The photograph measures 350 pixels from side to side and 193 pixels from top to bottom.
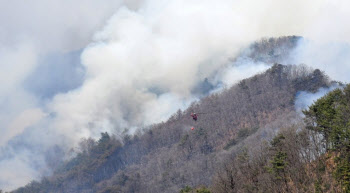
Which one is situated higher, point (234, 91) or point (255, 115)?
point (234, 91)

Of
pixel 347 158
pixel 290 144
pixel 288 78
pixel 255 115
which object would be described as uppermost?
pixel 288 78

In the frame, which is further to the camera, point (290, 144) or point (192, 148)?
point (192, 148)

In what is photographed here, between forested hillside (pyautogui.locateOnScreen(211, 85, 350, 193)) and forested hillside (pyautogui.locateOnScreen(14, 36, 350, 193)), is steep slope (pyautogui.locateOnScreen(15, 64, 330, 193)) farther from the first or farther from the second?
forested hillside (pyautogui.locateOnScreen(211, 85, 350, 193))

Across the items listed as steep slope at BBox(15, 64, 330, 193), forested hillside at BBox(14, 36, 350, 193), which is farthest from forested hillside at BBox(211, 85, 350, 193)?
steep slope at BBox(15, 64, 330, 193)

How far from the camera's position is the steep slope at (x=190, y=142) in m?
107

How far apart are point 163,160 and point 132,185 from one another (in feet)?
51.5

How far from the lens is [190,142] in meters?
127

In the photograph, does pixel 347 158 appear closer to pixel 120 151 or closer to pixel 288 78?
pixel 288 78

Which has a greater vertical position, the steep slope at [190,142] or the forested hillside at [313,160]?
the steep slope at [190,142]

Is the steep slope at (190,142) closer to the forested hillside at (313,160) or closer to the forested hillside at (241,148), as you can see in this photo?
the forested hillside at (241,148)

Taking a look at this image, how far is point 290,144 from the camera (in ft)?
171

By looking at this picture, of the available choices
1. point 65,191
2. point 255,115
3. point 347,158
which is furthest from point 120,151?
point 347,158

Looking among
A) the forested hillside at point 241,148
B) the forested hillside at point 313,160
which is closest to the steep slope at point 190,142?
the forested hillside at point 241,148

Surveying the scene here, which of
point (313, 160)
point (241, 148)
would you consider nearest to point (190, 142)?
point (241, 148)
